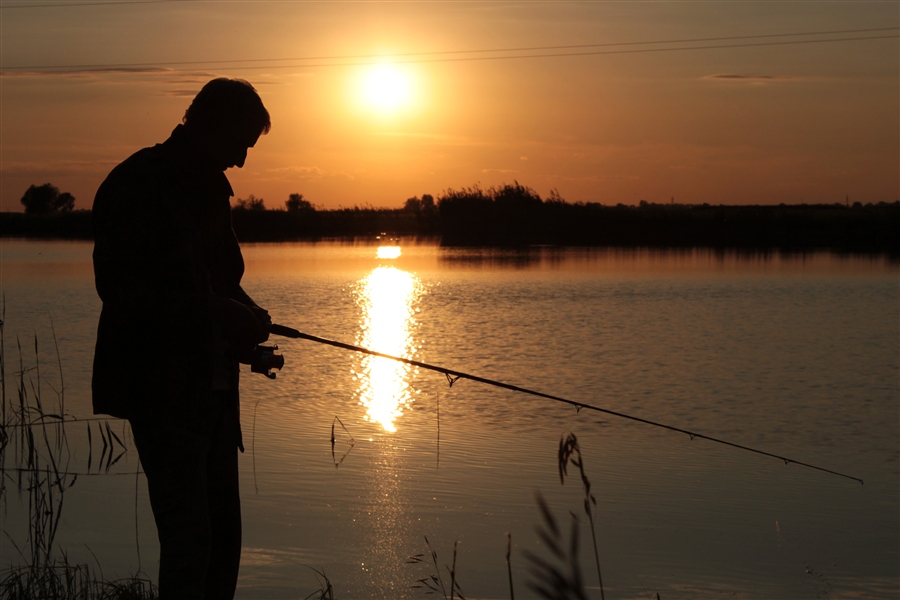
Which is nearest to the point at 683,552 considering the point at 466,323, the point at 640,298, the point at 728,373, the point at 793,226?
the point at 728,373

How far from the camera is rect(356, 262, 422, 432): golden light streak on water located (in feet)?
29.9

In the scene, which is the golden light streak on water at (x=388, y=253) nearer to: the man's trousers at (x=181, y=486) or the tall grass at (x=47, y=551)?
the tall grass at (x=47, y=551)

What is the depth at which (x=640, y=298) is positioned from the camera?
62.3 feet

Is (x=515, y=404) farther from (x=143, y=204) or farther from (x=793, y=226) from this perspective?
(x=793, y=226)

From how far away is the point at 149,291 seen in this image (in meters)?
2.45

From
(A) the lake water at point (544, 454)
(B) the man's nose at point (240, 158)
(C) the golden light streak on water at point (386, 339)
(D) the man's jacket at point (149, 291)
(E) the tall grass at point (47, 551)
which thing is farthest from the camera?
(C) the golden light streak on water at point (386, 339)

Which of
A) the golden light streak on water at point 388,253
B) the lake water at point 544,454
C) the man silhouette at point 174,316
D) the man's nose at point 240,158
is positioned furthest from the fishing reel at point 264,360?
the golden light streak on water at point 388,253

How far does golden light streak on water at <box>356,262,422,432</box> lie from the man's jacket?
215 inches

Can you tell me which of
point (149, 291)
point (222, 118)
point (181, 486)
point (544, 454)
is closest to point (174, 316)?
point (149, 291)

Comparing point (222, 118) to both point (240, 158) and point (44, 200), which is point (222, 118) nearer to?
point (240, 158)

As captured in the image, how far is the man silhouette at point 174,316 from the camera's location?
2.45 m

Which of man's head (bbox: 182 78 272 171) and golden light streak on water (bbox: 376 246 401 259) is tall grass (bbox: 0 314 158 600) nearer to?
man's head (bbox: 182 78 272 171)

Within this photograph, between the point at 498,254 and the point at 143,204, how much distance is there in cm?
3399

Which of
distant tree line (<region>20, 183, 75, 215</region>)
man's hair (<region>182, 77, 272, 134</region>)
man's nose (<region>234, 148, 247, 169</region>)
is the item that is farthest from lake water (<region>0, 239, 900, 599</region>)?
distant tree line (<region>20, 183, 75, 215</region>)
